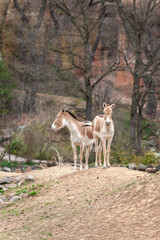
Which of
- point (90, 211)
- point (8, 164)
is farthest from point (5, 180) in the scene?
point (8, 164)

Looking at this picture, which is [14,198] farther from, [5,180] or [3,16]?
[3,16]

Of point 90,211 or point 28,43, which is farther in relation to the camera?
point 28,43

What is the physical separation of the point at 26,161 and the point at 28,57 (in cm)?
1590

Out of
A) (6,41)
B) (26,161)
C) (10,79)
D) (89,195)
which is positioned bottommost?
(26,161)

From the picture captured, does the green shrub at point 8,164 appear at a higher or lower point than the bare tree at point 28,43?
lower

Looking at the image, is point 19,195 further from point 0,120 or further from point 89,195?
point 0,120

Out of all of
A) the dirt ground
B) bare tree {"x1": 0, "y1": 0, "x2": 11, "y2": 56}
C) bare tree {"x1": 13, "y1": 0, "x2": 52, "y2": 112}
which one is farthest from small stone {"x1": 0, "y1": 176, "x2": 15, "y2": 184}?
bare tree {"x1": 0, "y1": 0, "x2": 11, "y2": 56}

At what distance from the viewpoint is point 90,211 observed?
7949mm

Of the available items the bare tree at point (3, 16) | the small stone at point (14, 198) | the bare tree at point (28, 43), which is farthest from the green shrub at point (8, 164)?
the bare tree at point (3, 16)

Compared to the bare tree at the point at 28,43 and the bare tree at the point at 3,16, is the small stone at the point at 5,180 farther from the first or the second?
the bare tree at the point at 3,16

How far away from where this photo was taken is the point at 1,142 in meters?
24.5

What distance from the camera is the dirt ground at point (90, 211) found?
6.78 meters

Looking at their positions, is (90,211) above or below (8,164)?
above

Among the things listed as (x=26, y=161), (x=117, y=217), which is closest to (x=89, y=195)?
(x=117, y=217)
